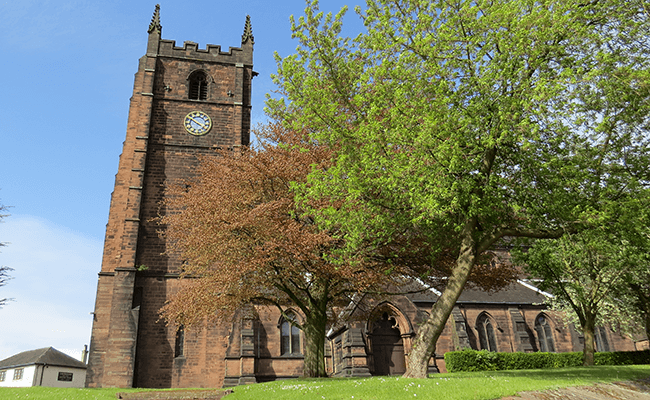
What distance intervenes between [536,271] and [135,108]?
2817cm

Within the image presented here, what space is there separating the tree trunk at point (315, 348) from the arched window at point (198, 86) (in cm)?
2296

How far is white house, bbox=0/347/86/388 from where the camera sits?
5634 cm

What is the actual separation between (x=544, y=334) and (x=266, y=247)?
26.8 m

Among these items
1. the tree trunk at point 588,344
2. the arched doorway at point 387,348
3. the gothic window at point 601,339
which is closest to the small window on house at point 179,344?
the arched doorway at point 387,348

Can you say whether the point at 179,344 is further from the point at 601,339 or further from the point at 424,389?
the point at 601,339

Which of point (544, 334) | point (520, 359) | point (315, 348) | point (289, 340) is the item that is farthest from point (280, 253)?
point (544, 334)

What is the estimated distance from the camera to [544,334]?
33.7m

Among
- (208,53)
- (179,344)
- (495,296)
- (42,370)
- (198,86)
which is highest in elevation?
(208,53)

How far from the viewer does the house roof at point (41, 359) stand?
189 feet

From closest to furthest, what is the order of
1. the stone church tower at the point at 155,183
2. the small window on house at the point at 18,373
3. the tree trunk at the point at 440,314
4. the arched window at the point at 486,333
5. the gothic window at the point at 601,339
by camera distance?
1. the tree trunk at the point at 440,314
2. the stone church tower at the point at 155,183
3. the arched window at the point at 486,333
4. the gothic window at the point at 601,339
5. the small window on house at the point at 18,373

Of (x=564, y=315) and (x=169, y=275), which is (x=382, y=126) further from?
(x=564, y=315)

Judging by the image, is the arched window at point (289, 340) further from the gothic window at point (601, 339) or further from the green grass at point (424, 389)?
the gothic window at point (601, 339)

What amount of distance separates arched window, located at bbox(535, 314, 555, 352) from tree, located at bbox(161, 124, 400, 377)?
20.1 m

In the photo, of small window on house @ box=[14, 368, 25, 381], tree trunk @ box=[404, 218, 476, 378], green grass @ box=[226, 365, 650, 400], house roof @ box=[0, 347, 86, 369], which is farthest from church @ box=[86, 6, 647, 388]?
small window on house @ box=[14, 368, 25, 381]
